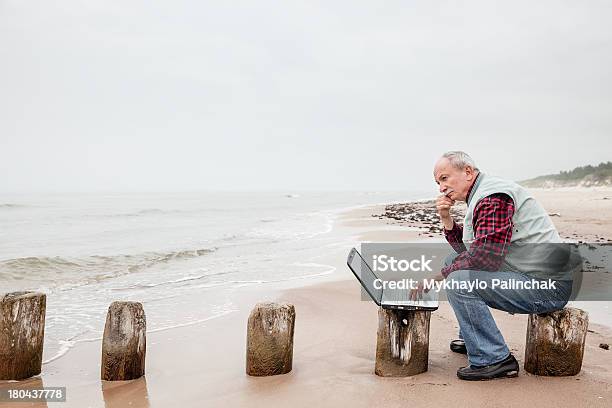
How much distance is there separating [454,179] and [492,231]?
0.57 meters

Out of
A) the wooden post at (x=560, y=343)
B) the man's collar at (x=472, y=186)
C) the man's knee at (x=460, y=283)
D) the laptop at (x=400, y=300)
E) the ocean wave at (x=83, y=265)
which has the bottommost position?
the ocean wave at (x=83, y=265)

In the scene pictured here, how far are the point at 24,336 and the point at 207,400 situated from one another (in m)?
1.85

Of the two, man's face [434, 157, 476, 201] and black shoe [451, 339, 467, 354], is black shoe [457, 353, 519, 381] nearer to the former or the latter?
black shoe [451, 339, 467, 354]

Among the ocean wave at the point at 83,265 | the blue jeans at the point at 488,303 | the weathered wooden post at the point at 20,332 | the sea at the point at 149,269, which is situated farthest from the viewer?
the ocean wave at the point at 83,265

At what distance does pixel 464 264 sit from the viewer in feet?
12.9

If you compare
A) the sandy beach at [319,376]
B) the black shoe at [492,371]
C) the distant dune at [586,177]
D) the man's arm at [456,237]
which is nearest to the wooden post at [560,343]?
the sandy beach at [319,376]

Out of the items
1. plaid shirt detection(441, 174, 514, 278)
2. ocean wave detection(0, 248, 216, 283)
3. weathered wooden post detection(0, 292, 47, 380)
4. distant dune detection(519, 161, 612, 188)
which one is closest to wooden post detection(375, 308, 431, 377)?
plaid shirt detection(441, 174, 514, 278)

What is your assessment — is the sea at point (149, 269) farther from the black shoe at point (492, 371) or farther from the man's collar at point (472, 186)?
the man's collar at point (472, 186)

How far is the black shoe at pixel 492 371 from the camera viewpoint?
395cm

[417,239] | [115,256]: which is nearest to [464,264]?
[417,239]

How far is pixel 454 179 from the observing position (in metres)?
4.13

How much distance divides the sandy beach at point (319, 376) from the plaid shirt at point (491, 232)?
93 centimetres

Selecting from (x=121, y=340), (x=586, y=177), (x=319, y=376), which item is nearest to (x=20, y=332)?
(x=121, y=340)

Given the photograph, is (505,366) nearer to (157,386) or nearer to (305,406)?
(305,406)
